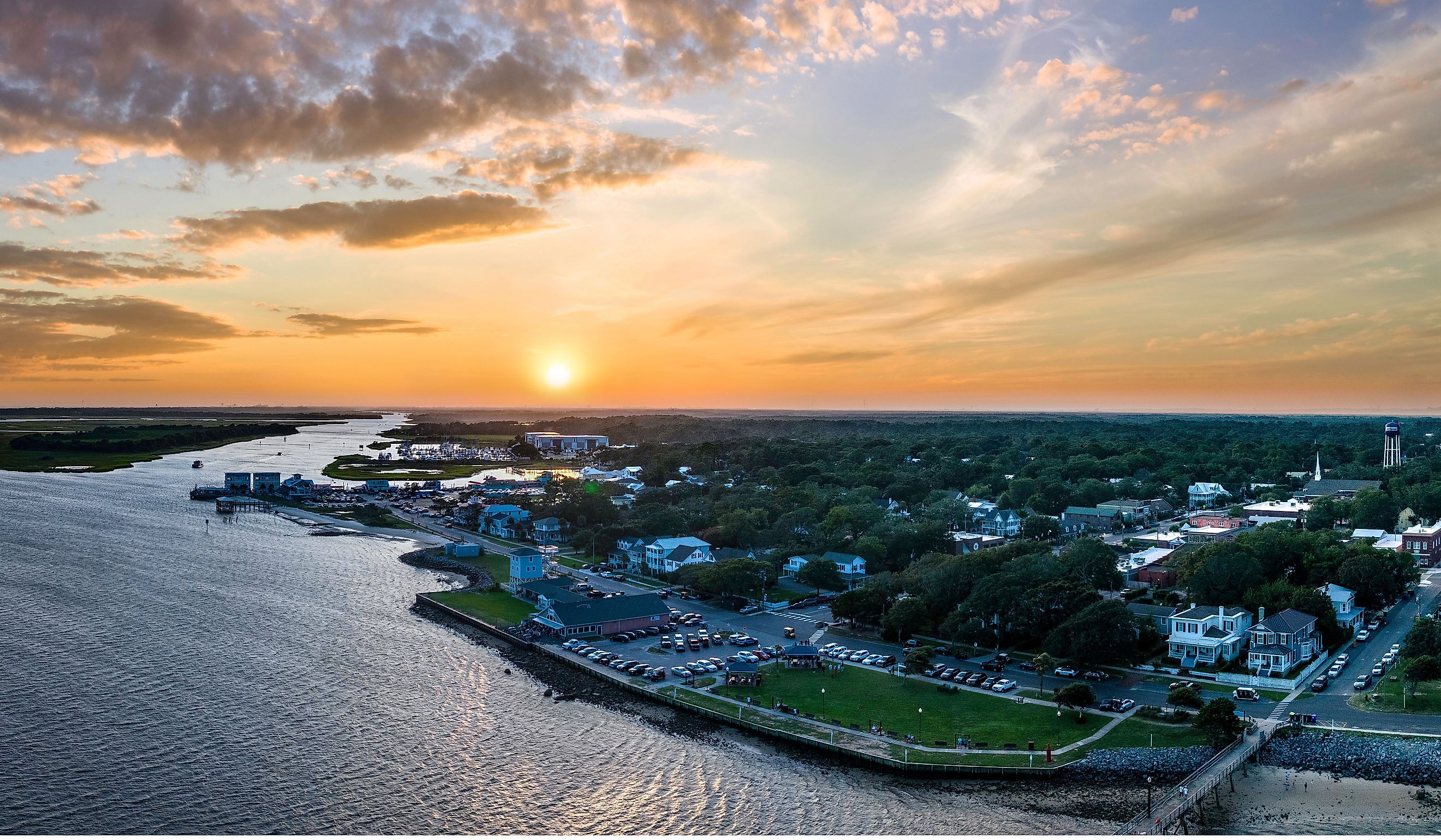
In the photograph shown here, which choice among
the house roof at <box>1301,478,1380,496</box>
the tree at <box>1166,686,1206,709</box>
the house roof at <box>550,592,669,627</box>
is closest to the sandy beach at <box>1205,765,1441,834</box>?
the tree at <box>1166,686,1206,709</box>

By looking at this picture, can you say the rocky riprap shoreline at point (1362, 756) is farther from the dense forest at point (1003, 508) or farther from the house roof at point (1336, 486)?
the house roof at point (1336, 486)

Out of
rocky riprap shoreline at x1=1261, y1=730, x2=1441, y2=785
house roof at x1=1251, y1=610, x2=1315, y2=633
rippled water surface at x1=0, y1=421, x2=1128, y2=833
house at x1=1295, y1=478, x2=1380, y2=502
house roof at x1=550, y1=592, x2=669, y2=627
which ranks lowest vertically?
rippled water surface at x1=0, y1=421, x2=1128, y2=833

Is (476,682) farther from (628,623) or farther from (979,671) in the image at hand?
(979,671)

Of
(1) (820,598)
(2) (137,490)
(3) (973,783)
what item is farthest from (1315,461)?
(2) (137,490)

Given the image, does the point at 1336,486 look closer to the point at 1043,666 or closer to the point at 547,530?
the point at 1043,666

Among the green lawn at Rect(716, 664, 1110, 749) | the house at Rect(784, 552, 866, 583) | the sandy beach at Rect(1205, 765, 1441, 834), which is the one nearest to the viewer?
the sandy beach at Rect(1205, 765, 1441, 834)

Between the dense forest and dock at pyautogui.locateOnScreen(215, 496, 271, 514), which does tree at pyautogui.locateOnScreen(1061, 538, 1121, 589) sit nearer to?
the dense forest
